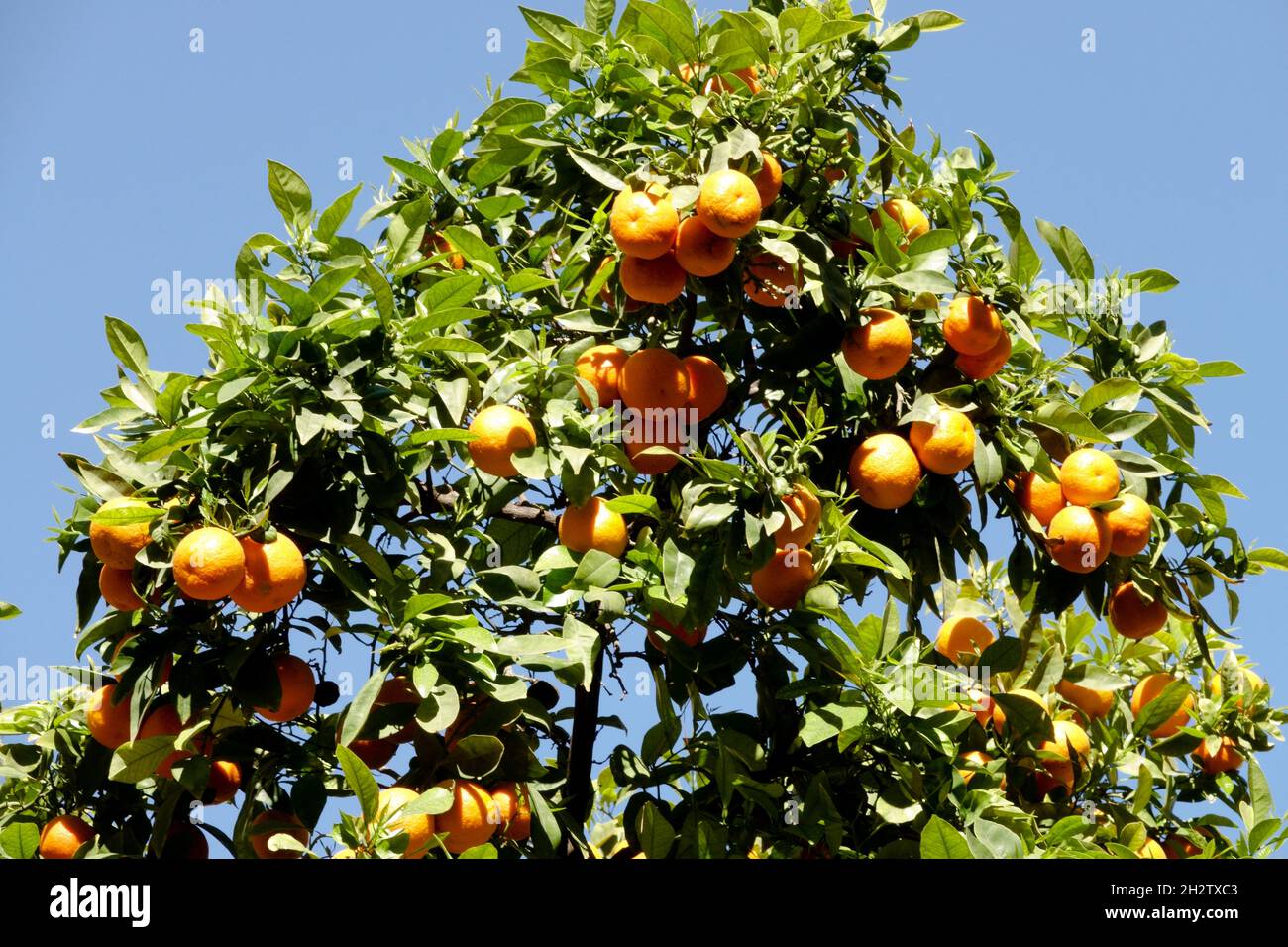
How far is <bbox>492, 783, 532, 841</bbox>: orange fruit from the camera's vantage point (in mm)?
A: 3201

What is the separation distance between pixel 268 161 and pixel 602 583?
1.20 metres

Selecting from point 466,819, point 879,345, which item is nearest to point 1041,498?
point 879,345

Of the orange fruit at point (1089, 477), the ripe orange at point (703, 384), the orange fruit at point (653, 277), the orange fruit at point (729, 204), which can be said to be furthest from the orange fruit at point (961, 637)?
the orange fruit at point (729, 204)

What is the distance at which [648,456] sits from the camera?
10.8 feet

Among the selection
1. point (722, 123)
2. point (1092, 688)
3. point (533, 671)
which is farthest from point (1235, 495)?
point (533, 671)

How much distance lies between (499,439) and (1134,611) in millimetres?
1680

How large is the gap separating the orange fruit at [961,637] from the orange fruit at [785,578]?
892 millimetres

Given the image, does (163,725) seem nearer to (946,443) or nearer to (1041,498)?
(946,443)

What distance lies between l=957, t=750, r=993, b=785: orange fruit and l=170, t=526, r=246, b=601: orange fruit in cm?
160

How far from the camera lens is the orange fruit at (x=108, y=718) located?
3270 mm

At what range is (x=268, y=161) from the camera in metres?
3.37

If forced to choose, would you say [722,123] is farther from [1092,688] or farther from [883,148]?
[1092,688]

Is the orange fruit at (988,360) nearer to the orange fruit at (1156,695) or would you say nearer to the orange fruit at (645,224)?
the orange fruit at (645,224)
